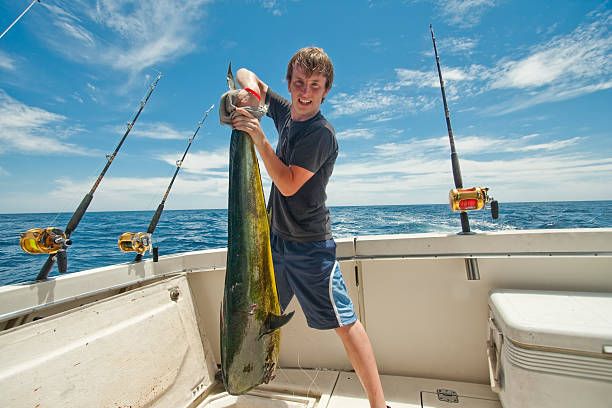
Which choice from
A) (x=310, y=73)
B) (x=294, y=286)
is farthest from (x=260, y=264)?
(x=310, y=73)

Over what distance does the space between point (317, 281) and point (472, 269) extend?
1.01m

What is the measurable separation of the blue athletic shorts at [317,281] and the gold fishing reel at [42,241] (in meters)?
1.12

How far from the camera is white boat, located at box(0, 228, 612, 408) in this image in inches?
54.5

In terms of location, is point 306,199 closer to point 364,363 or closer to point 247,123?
point 247,123

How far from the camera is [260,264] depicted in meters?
1.08

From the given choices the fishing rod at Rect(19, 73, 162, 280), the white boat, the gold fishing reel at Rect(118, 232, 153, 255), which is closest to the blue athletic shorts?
the white boat

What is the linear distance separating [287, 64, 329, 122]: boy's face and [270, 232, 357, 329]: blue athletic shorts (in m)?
0.67

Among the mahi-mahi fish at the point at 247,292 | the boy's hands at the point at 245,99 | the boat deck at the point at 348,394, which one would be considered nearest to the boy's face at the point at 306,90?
the boy's hands at the point at 245,99

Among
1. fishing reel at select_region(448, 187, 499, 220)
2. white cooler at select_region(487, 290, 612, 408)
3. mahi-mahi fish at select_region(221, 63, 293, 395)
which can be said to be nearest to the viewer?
mahi-mahi fish at select_region(221, 63, 293, 395)

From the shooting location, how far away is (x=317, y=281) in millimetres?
1478

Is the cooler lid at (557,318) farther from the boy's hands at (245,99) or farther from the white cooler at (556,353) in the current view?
the boy's hands at (245,99)

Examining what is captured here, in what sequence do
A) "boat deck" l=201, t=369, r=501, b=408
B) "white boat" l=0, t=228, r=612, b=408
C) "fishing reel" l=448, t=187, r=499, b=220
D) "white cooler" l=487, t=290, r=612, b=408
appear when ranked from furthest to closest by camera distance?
1. "fishing reel" l=448, t=187, r=499, b=220
2. "boat deck" l=201, t=369, r=501, b=408
3. "white boat" l=0, t=228, r=612, b=408
4. "white cooler" l=487, t=290, r=612, b=408

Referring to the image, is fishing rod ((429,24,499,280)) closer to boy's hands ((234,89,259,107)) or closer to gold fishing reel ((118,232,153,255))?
boy's hands ((234,89,259,107))

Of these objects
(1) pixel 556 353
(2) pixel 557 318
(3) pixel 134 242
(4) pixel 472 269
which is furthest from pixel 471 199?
(3) pixel 134 242
